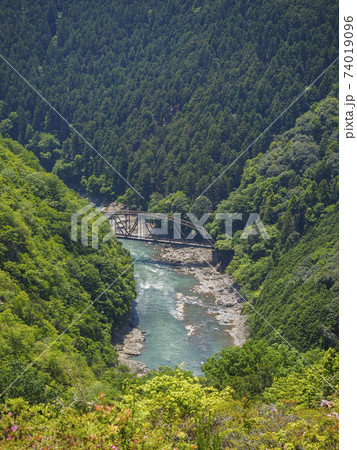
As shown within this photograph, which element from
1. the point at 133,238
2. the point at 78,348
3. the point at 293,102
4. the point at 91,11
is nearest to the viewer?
the point at 78,348

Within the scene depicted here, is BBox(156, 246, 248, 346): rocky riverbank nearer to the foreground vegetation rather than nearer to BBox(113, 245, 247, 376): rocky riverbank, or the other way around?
BBox(113, 245, 247, 376): rocky riverbank

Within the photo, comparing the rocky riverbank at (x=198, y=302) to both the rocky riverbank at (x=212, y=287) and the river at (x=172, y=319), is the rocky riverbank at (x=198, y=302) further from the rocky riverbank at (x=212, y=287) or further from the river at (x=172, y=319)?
the river at (x=172, y=319)

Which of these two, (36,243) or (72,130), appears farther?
(72,130)

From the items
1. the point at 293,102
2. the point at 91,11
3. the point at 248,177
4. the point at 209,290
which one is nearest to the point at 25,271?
the point at 209,290

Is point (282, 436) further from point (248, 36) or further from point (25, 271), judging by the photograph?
point (248, 36)
